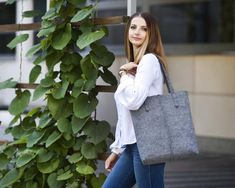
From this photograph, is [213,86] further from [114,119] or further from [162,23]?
[114,119]

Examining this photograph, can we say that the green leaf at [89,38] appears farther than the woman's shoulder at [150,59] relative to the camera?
Yes

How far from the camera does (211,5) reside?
10000 mm

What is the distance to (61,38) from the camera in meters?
4.24

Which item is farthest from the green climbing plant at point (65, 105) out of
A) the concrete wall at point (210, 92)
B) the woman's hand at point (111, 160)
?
the concrete wall at point (210, 92)

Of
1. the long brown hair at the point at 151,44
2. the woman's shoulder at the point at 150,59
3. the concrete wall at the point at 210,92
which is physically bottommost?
the concrete wall at the point at 210,92

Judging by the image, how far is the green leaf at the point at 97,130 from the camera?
13.6 ft

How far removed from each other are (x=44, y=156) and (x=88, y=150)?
40 cm

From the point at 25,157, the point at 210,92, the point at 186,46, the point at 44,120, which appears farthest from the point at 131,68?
the point at 186,46

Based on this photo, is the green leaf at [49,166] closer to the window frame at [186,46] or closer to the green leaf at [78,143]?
the green leaf at [78,143]

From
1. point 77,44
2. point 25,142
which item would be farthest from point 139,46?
point 25,142

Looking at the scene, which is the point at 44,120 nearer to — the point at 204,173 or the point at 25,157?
the point at 25,157

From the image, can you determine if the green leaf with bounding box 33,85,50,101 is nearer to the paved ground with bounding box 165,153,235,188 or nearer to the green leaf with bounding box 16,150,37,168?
the green leaf with bounding box 16,150,37,168

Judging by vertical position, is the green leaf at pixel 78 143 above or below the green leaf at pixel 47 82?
below

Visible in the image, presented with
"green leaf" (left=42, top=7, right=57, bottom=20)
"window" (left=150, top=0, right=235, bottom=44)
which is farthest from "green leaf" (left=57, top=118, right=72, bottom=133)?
"window" (left=150, top=0, right=235, bottom=44)
